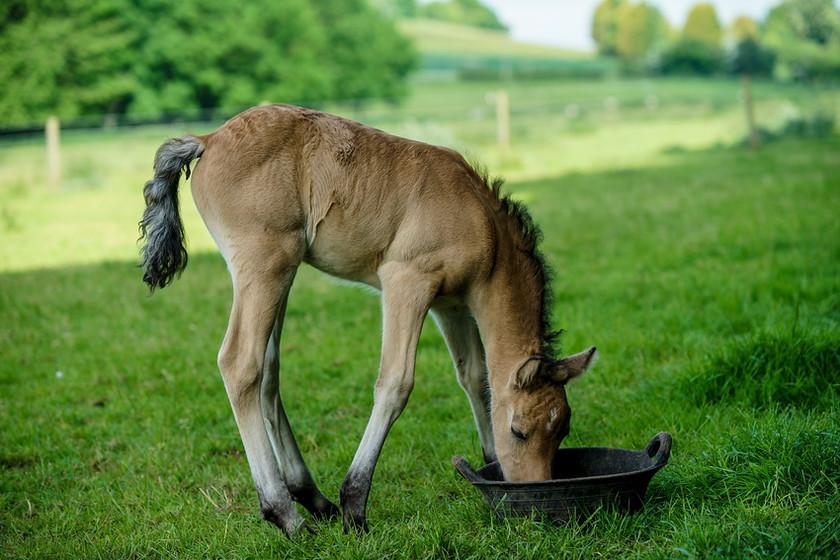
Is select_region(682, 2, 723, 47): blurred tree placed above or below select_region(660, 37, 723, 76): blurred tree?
above

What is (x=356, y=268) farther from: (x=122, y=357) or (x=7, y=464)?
(x=122, y=357)

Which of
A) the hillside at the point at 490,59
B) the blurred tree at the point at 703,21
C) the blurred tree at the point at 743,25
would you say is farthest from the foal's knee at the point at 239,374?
the blurred tree at the point at 743,25

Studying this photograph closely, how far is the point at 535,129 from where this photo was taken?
2714 centimetres

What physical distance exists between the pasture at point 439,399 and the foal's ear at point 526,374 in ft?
1.96

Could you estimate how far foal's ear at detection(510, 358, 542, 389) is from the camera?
11.6 ft

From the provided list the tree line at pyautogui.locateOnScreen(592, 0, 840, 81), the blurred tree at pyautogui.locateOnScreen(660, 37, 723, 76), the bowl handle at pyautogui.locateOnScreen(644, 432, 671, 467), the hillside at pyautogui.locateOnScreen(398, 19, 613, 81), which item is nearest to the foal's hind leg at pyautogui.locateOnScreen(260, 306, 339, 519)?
the bowl handle at pyautogui.locateOnScreen(644, 432, 671, 467)

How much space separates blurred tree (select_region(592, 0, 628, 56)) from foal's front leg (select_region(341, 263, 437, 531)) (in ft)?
285

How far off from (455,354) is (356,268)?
2.63ft

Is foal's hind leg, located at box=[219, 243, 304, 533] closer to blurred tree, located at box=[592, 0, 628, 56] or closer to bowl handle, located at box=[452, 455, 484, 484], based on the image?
bowl handle, located at box=[452, 455, 484, 484]

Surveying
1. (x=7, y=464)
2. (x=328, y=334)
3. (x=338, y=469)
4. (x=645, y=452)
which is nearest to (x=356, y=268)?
(x=338, y=469)

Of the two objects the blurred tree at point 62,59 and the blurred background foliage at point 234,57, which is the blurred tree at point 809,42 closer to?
the blurred background foliage at point 234,57

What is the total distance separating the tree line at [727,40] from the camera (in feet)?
162

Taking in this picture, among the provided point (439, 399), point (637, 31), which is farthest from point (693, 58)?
point (439, 399)

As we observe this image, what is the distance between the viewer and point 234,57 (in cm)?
4416
